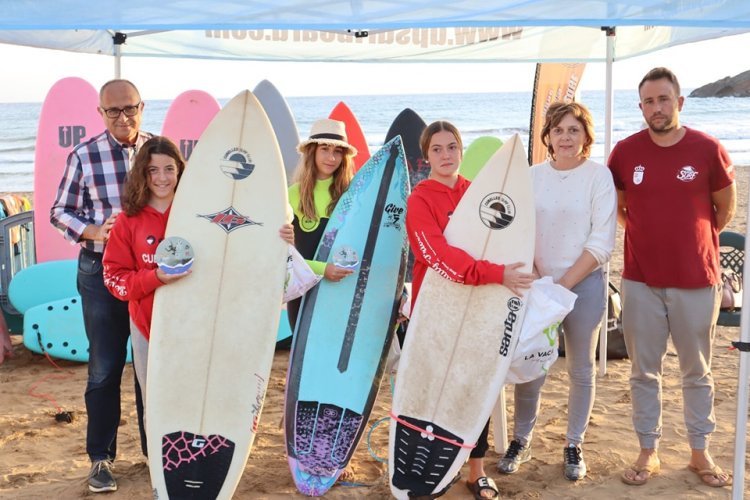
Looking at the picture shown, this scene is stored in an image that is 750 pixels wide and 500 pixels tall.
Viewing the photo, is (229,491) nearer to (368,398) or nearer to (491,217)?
(368,398)

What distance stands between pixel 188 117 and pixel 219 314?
2757mm

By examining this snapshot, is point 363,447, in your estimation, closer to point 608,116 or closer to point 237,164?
point 237,164

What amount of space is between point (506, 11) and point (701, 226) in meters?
1.05

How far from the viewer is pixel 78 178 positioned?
2.71m

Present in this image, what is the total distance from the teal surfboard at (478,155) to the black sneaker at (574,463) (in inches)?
74.8

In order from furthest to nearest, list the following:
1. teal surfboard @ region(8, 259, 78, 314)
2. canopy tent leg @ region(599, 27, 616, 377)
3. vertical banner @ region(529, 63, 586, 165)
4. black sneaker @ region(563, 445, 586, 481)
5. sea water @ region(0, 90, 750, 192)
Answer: sea water @ region(0, 90, 750, 192)
vertical banner @ region(529, 63, 586, 165)
teal surfboard @ region(8, 259, 78, 314)
canopy tent leg @ region(599, 27, 616, 377)
black sneaker @ region(563, 445, 586, 481)

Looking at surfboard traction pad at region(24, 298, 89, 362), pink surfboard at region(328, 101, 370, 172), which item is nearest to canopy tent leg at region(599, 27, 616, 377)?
pink surfboard at region(328, 101, 370, 172)

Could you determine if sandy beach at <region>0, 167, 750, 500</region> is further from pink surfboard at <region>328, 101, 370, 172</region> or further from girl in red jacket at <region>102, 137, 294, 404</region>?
pink surfboard at <region>328, 101, 370, 172</region>

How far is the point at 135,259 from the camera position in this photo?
265 centimetres

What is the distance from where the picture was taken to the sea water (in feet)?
62.9

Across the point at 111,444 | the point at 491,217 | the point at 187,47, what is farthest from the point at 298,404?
the point at 187,47

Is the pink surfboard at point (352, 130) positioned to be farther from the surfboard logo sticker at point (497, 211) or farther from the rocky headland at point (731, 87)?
the rocky headland at point (731, 87)

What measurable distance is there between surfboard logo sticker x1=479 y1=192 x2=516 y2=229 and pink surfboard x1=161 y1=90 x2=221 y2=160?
2.87 m

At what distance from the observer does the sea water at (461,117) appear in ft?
62.9
